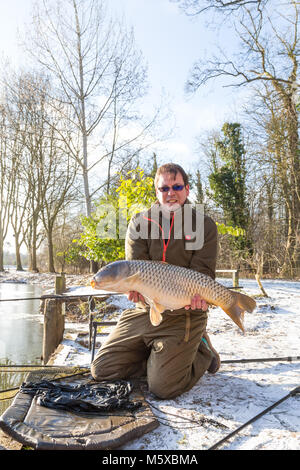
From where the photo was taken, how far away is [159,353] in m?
2.88

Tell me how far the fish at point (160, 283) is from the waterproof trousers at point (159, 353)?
409mm

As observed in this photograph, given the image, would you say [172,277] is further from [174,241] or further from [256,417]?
[256,417]

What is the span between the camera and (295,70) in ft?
48.5

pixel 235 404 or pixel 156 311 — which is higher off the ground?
pixel 156 311

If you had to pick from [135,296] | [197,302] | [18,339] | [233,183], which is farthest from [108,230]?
[233,183]

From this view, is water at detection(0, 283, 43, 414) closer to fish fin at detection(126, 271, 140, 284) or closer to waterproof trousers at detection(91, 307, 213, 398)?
waterproof trousers at detection(91, 307, 213, 398)

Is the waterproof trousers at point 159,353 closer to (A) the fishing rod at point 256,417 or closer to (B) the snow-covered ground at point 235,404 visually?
(B) the snow-covered ground at point 235,404

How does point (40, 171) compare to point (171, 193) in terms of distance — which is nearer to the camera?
point (171, 193)

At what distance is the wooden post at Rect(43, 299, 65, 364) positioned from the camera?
4926 millimetres

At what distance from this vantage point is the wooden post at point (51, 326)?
16.2 ft

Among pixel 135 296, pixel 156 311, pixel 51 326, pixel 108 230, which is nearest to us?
pixel 156 311

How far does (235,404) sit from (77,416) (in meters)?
1.16

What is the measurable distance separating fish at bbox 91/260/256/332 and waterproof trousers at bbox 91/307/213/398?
41 centimetres

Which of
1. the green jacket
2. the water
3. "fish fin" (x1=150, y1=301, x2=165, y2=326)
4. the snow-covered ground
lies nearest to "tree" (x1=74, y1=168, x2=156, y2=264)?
the water
